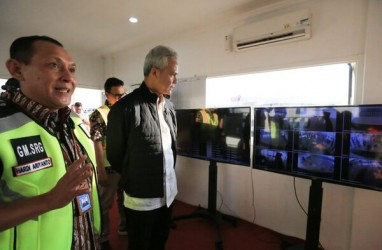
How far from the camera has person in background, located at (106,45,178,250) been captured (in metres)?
1.22

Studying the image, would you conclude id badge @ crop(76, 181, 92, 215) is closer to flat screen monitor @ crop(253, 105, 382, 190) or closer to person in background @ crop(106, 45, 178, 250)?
person in background @ crop(106, 45, 178, 250)

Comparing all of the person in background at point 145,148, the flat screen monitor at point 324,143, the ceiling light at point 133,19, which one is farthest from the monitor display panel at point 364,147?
the ceiling light at point 133,19

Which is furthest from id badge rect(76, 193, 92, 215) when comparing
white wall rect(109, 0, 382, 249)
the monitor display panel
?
white wall rect(109, 0, 382, 249)

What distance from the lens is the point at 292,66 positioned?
6.99 ft

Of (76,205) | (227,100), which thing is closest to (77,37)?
(227,100)

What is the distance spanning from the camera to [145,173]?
4.00 ft

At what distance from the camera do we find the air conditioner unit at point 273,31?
77.5 inches

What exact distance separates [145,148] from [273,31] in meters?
1.86

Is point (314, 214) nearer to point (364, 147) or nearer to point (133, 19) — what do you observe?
point (364, 147)

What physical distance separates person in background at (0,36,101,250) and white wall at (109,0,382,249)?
81.1 inches

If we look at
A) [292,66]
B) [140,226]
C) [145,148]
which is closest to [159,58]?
[145,148]

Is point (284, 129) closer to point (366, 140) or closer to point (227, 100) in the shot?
point (366, 140)

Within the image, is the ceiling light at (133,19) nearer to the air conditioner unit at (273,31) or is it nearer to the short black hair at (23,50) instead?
the air conditioner unit at (273,31)

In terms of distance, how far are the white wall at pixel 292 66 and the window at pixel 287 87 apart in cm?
18
